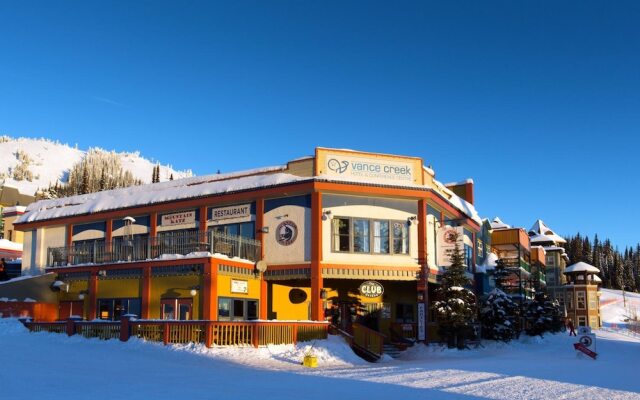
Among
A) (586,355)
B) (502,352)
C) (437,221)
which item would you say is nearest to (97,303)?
(437,221)

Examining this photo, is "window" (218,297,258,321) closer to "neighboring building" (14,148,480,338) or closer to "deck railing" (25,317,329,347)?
"neighboring building" (14,148,480,338)

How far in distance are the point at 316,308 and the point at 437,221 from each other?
819cm

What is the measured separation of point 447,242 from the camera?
3075cm

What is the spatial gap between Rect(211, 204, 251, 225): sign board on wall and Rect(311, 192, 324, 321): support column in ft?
11.6

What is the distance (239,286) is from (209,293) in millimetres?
2243

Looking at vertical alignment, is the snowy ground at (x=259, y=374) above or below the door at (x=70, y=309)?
below

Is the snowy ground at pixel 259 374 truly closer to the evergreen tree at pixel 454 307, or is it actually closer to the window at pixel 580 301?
the evergreen tree at pixel 454 307

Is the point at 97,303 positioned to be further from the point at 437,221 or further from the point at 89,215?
the point at 437,221

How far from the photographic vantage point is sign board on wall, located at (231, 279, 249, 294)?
27556 millimetres

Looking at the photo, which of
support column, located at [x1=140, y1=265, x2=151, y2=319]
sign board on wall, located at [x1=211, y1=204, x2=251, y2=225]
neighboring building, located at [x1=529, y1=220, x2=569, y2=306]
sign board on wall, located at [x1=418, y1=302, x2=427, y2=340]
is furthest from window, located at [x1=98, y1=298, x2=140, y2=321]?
neighboring building, located at [x1=529, y1=220, x2=569, y2=306]

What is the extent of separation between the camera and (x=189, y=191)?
31.6 metres

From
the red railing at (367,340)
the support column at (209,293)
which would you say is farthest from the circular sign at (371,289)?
the support column at (209,293)

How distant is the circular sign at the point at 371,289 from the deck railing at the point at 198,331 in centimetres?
536

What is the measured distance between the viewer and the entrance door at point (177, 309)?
27.1 m
